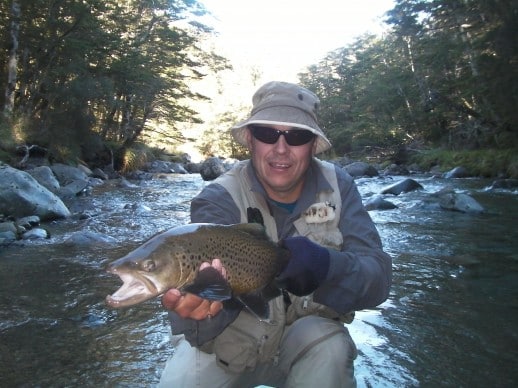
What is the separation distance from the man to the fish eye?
255 mm

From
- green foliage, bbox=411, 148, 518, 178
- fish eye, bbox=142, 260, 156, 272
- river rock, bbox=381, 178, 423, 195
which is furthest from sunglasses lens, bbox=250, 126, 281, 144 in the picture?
green foliage, bbox=411, 148, 518, 178

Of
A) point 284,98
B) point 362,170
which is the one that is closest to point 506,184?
point 362,170

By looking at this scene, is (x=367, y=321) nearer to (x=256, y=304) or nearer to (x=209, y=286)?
(x=256, y=304)

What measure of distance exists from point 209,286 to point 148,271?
26cm

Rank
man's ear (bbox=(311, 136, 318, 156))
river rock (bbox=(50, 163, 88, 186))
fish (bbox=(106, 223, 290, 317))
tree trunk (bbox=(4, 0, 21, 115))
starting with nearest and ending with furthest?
fish (bbox=(106, 223, 290, 317))
man's ear (bbox=(311, 136, 318, 156))
tree trunk (bbox=(4, 0, 21, 115))
river rock (bbox=(50, 163, 88, 186))

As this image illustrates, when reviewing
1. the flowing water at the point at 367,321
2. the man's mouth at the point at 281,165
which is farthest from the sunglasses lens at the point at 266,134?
the flowing water at the point at 367,321

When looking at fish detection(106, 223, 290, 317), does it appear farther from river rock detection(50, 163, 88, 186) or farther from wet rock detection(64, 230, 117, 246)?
river rock detection(50, 163, 88, 186)

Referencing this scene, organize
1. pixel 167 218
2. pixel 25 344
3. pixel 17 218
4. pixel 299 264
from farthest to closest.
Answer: pixel 167 218 → pixel 17 218 → pixel 25 344 → pixel 299 264

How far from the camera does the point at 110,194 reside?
14.0m

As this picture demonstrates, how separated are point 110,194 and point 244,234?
41.5 feet

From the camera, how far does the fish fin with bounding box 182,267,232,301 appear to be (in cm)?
189

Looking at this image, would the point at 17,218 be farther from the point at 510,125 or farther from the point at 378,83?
the point at 378,83

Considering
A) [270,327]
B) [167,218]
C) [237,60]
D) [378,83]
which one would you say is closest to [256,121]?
[270,327]

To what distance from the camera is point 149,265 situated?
1.83m
